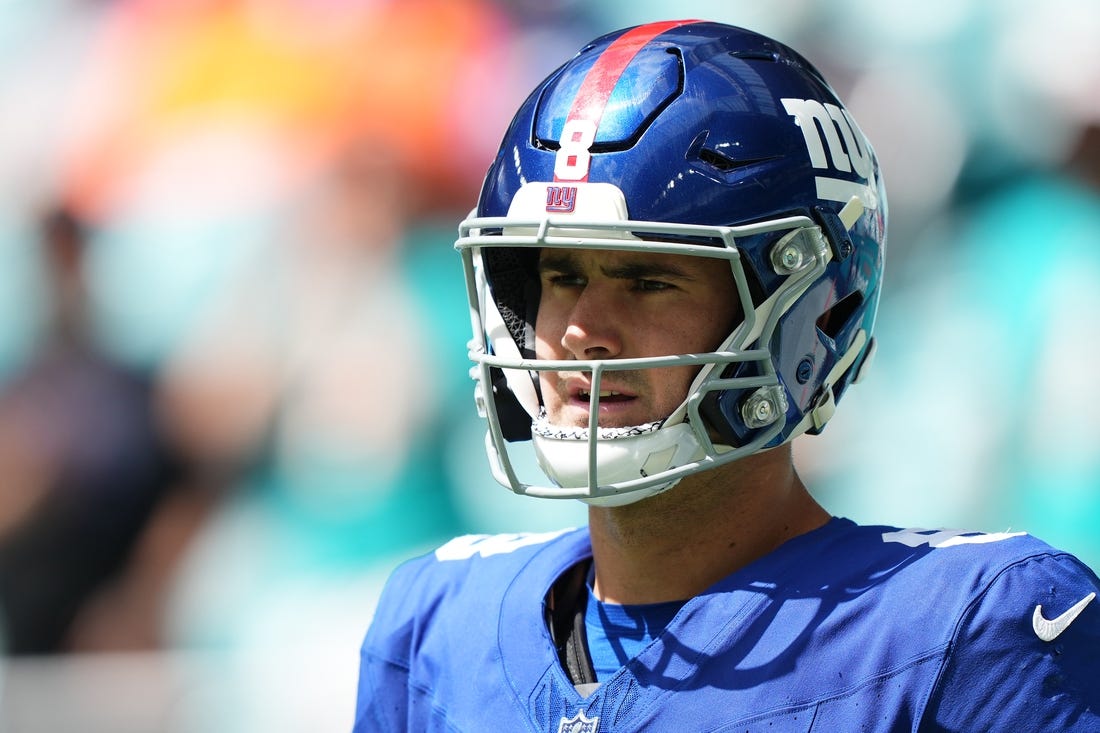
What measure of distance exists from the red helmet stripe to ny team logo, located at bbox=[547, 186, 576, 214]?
0.06ft

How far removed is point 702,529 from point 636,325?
23 cm

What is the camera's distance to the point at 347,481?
10.1 ft

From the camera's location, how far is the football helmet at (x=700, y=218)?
129cm

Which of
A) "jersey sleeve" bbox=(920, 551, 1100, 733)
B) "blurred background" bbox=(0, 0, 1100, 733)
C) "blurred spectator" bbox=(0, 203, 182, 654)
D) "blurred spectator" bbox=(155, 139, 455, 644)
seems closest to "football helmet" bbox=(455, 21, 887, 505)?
"jersey sleeve" bbox=(920, 551, 1100, 733)

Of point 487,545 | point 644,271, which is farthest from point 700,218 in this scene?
point 487,545

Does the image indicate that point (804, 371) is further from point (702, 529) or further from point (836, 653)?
point (836, 653)

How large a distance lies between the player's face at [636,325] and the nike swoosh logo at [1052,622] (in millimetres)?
396

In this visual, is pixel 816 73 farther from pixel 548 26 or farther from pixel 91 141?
pixel 91 141

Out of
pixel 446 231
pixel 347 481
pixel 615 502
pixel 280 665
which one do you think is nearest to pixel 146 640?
pixel 280 665

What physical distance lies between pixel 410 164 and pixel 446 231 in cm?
20

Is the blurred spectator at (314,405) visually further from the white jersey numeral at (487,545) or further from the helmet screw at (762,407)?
the helmet screw at (762,407)

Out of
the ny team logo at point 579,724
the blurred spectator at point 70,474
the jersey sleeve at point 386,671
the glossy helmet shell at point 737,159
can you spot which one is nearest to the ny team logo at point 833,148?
the glossy helmet shell at point 737,159

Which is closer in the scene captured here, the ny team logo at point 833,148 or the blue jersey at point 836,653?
the blue jersey at point 836,653

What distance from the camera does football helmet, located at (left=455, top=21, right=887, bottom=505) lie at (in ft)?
4.25
